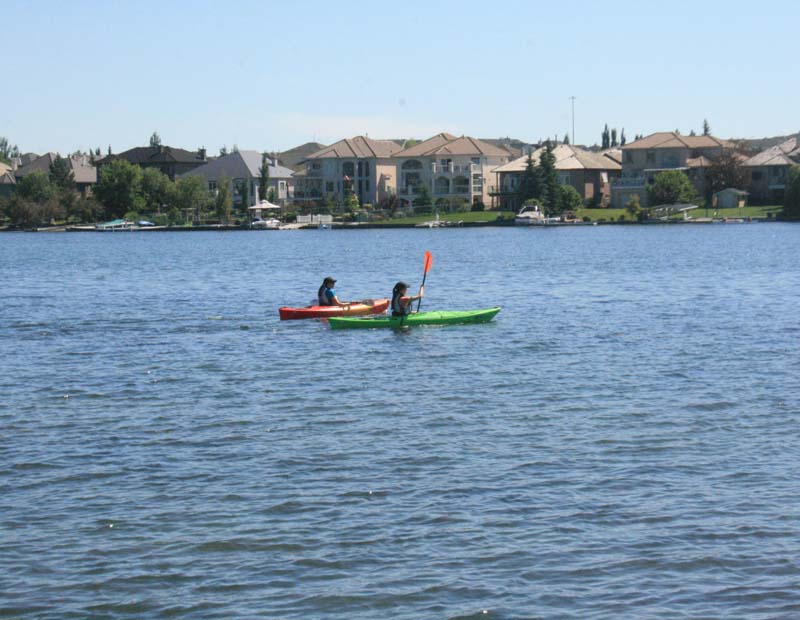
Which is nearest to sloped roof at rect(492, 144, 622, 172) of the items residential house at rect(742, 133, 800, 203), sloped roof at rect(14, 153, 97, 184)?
residential house at rect(742, 133, 800, 203)

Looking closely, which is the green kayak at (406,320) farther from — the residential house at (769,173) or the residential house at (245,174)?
the residential house at (245,174)

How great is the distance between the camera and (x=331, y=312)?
4031 centimetres

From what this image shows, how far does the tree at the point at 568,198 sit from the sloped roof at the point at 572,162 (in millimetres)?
5090

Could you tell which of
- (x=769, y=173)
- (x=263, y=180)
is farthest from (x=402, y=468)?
(x=263, y=180)

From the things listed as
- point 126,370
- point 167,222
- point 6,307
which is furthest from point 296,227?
point 126,370

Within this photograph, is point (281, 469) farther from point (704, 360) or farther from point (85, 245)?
point (85, 245)

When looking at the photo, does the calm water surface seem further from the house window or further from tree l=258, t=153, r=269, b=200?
tree l=258, t=153, r=269, b=200

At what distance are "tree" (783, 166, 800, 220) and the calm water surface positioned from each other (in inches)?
3825

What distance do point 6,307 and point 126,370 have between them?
20969 millimetres

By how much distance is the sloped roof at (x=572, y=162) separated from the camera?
152125 mm

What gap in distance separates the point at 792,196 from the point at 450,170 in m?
43.1

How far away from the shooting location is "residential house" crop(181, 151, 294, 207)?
167 meters

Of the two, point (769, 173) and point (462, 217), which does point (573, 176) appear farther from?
point (769, 173)

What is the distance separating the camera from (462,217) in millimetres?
148125
